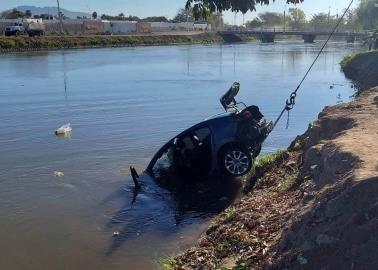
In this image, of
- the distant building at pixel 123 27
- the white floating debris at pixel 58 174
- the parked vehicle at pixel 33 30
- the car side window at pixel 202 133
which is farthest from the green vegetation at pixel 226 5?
the distant building at pixel 123 27

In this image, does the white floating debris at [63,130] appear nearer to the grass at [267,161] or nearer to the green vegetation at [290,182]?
the grass at [267,161]

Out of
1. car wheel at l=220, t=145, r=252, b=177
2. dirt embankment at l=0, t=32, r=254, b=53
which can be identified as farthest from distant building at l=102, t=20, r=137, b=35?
car wheel at l=220, t=145, r=252, b=177

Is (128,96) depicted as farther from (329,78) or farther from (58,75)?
(329,78)

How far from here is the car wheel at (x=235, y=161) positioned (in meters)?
11.4

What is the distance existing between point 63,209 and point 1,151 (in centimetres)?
600

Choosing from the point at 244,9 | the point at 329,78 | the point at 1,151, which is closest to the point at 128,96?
the point at 1,151

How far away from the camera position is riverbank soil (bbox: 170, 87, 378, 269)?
17.3 feet

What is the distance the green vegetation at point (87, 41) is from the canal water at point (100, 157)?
39.6 meters

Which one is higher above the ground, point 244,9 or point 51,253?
point 244,9

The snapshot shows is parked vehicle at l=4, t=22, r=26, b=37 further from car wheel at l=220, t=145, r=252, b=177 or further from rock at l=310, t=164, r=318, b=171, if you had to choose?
rock at l=310, t=164, r=318, b=171

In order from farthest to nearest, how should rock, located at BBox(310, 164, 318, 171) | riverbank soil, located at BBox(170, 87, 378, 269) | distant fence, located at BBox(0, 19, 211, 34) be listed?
distant fence, located at BBox(0, 19, 211, 34) < rock, located at BBox(310, 164, 318, 171) < riverbank soil, located at BBox(170, 87, 378, 269)

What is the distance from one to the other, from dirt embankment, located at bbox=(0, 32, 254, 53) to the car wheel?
6363 cm

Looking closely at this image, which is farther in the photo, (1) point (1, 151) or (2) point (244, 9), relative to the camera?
(1) point (1, 151)

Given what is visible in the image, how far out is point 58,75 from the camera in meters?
39.7
